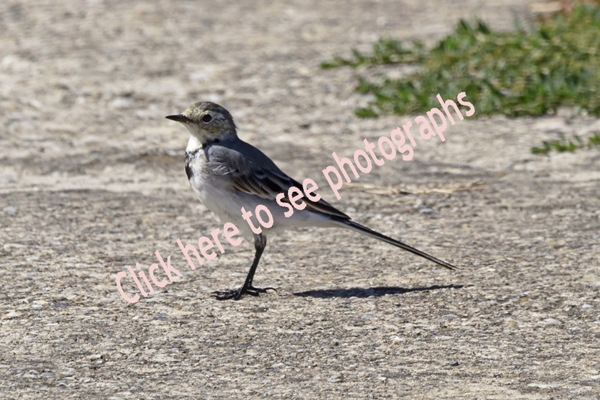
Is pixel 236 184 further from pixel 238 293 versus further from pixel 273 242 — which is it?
pixel 273 242

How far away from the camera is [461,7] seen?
45.8 ft

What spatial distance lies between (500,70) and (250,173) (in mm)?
5376

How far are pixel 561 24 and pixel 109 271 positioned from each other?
7059 mm

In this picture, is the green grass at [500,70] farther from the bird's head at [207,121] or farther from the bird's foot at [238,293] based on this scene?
the bird's foot at [238,293]

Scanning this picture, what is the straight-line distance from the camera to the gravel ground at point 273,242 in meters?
4.49

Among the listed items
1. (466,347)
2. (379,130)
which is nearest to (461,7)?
(379,130)

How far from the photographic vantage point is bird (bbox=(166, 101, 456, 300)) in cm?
550

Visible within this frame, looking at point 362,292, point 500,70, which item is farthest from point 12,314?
point 500,70

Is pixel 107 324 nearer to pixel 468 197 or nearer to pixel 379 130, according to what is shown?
pixel 468 197

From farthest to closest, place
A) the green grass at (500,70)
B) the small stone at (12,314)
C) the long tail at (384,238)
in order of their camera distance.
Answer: the green grass at (500,70)
the long tail at (384,238)
the small stone at (12,314)

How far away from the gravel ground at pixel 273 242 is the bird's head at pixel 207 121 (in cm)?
95

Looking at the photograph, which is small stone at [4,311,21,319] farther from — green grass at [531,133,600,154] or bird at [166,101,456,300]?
green grass at [531,133,600,154]

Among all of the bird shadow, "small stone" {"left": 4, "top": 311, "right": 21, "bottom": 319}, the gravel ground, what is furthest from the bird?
"small stone" {"left": 4, "top": 311, "right": 21, "bottom": 319}

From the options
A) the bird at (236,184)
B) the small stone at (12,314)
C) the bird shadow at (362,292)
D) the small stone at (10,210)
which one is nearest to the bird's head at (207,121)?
the bird at (236,184)
